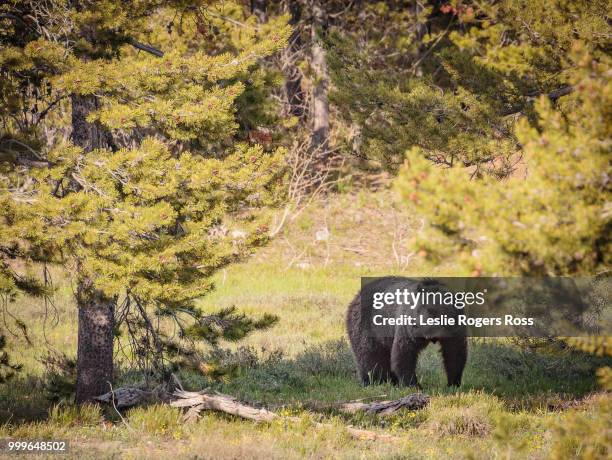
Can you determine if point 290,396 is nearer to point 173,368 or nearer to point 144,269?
point 173,368

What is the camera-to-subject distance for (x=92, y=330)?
8.16 metres

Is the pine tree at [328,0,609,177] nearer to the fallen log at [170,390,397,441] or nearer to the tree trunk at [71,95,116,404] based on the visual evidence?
the tree trunk at [71,95,116,404]

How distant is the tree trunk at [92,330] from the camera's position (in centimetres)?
805

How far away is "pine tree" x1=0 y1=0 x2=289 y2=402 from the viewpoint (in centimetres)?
657

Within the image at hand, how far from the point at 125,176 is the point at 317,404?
376cm

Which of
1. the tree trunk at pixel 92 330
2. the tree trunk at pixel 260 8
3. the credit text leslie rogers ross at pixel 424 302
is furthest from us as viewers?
the tree trunk at pixel 260 8

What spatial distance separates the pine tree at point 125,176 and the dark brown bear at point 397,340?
2.55 metres

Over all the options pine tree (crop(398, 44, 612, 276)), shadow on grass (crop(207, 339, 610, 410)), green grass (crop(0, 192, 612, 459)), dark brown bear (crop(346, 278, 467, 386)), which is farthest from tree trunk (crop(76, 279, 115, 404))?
pine tree (crop(398, 44, 612, 276))

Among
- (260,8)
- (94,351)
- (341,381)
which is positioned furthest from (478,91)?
(260,8)

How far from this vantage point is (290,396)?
32.1ft

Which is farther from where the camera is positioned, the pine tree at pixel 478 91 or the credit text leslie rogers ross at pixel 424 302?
the credit text leslie rogers ross at pixel 424 302

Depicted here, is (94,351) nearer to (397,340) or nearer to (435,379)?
(397,340)

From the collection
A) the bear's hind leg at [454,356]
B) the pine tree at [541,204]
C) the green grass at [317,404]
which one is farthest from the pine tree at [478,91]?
the pine tree at [541,204]

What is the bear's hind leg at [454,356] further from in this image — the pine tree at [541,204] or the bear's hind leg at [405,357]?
the pine tree at [541,204]
